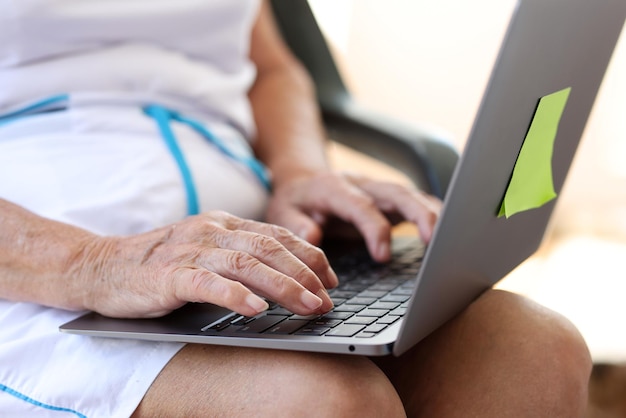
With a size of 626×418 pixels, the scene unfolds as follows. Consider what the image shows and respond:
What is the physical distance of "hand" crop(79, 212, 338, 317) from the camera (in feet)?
2.18

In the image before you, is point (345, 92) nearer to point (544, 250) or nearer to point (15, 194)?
point (15, 194)

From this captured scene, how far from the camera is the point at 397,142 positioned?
3.95ft

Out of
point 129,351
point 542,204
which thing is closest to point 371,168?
point 542,204

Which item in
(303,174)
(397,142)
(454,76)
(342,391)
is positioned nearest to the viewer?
(342,391)

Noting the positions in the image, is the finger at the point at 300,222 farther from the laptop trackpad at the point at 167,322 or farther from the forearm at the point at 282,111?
the laptop trackpad at the point at 167,322

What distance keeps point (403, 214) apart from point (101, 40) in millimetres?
409

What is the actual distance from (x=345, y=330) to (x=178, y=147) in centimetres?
38

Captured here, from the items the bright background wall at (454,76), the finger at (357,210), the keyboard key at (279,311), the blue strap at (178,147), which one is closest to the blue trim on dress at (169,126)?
the blue strap at (178,147)

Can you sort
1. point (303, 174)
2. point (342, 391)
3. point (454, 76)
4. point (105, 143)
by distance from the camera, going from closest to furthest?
point (342, 391) → point (105, 143) → point (303, 174) → point (454, 76)

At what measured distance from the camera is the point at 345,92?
1396 mm

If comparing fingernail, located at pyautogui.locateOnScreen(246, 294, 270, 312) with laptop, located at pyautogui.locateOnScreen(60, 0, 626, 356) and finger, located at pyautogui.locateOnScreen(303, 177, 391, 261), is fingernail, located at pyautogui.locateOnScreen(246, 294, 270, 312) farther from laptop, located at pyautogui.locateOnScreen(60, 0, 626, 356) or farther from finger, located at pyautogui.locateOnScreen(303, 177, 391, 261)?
finger, located at pyautogui.locateOnScreen(303, 177, 391, 261)

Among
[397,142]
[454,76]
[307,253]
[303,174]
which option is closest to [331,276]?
[307,253]

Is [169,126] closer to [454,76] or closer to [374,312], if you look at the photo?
[374,312]

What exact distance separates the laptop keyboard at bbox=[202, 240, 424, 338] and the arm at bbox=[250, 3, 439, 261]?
0.04m
